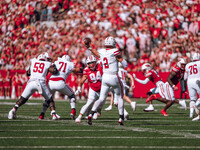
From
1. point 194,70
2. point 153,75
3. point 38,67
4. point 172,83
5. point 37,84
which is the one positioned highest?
point 38,67

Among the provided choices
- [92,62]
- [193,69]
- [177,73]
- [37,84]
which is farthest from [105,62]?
[177,73]

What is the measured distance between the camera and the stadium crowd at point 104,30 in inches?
894

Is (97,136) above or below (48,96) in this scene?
below

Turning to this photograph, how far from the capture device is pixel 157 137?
8094 millimetres

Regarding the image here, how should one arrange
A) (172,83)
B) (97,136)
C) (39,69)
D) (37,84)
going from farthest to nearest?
(172,83), (39,69), (37,84), (97,136)

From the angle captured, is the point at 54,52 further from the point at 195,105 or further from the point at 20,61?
the point at 195,105

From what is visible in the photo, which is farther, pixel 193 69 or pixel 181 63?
pixel 181 63

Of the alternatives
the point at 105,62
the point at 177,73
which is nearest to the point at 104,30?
the point at 177,73

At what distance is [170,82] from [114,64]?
175 inches

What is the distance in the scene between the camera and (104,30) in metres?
23.9

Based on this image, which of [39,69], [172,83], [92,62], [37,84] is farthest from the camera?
[172,83]

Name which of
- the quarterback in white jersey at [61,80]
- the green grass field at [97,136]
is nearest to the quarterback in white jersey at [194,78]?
the green grass field at [97,136]

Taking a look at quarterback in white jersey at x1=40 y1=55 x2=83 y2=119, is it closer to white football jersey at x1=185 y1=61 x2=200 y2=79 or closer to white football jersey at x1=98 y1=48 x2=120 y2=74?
white football jersey at x1=98 y1=48 x2=120 y2=74

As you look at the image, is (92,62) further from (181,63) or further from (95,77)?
(181,63)
